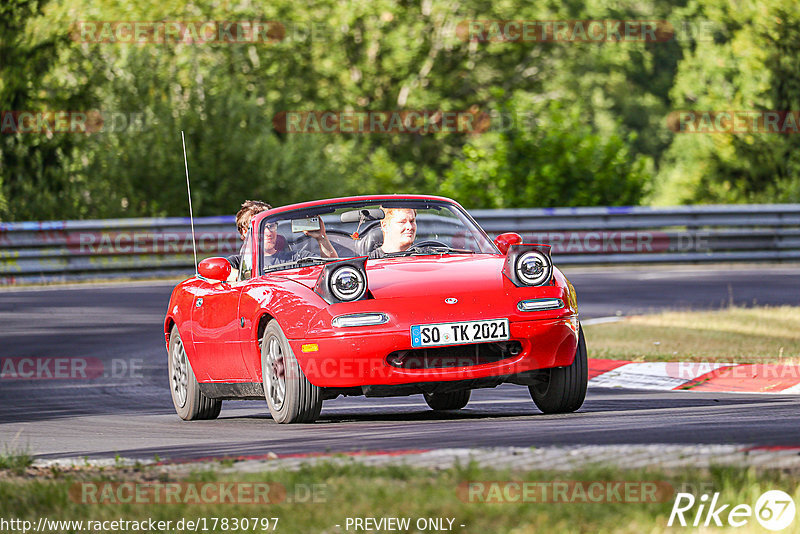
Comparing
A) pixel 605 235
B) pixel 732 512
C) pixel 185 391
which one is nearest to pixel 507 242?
pixel 185 391

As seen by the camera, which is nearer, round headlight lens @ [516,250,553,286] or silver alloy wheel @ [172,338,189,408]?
round headlight lens @ [516,250,553,286]

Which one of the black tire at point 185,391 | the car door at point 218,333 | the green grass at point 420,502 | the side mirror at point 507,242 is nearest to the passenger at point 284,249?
the car door at point 218,333

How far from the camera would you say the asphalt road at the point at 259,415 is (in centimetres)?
724

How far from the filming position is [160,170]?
29.2m

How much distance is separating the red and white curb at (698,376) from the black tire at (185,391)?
3392 millimetres

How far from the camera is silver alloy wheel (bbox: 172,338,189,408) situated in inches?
407

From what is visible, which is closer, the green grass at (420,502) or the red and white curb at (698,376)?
the green grass at (420,502)

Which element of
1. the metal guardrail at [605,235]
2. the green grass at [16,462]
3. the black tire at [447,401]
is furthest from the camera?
the metal guardrail at [605,235]

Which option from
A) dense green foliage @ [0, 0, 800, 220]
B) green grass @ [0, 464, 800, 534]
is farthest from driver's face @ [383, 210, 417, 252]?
dense green foliage @ [0, 0, 800, 220]

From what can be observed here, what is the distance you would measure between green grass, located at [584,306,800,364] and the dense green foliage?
14.2 meters

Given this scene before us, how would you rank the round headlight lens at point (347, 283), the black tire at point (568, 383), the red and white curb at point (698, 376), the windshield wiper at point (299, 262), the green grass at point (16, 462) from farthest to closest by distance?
the red and white curb at point (698, 376), the windshield wiper at point (299, 262), the black tire at point (568, 383), the round headlight lens at point (347, 283), the green grass at point (16, 462)

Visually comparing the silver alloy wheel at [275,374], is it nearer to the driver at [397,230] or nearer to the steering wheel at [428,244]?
the driver at [397,230]

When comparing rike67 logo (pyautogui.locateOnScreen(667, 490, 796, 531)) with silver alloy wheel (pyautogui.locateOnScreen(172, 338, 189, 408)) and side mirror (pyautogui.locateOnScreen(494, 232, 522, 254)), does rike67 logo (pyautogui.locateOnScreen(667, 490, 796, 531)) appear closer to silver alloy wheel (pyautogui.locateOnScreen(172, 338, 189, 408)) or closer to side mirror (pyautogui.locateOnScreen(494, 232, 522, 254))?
side mirror (pyautogui.locateOnScreen(494, 232, 522, 254))

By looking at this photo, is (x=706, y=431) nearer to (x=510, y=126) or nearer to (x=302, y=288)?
(x=302, y=288)
